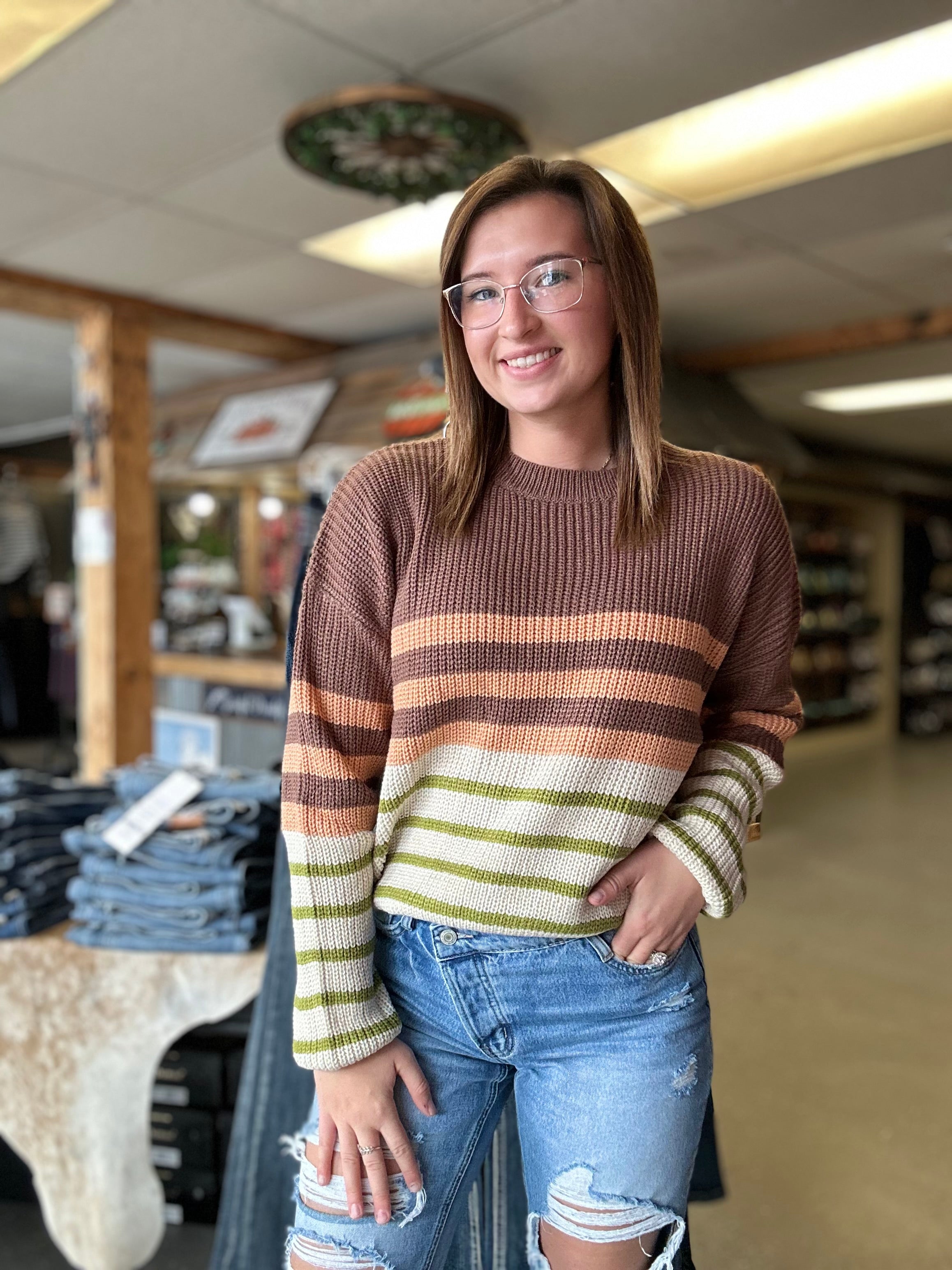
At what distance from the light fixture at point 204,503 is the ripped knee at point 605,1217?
26.1 feet

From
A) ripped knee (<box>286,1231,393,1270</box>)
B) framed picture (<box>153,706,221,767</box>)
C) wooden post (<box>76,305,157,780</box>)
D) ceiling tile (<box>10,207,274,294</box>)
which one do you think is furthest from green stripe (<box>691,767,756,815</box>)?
wooden post (<box>76,305,157,780</box>)

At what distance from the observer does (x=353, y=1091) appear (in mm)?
1069

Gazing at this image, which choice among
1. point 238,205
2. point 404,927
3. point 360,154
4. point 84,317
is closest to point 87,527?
point 84,317

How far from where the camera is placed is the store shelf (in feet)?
17.2

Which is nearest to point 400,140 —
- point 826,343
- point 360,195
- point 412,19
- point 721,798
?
point 412,19

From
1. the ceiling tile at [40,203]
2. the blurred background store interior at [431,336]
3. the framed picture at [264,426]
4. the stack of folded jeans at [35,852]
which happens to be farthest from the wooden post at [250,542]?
the stack of folded jeans at [35,852]

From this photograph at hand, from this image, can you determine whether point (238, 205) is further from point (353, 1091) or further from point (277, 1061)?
point (353, 1091)

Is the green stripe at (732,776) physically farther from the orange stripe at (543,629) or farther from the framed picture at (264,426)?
the framed picture at (264,426)

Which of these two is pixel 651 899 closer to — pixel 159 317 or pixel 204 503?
pixel 159 317

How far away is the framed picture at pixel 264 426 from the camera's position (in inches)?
243

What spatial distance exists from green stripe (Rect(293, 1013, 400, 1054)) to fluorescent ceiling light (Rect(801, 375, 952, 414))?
661cm

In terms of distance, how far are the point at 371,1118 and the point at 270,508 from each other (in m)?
7.58

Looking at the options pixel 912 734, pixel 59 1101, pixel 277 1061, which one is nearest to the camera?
pixel 277 1061

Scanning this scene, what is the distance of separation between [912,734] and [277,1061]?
10.6 m
